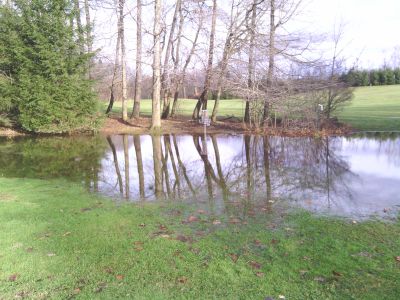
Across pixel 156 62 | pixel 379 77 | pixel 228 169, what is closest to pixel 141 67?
pixel 156 62

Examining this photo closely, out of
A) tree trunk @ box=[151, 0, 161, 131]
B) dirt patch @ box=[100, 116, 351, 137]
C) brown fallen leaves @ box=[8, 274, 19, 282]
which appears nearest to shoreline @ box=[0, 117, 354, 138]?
dirt patch @ box=[100, 116, 351, 137]

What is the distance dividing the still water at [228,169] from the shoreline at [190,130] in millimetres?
1742

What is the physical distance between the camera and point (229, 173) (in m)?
10.1

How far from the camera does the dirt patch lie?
1945 centimetres

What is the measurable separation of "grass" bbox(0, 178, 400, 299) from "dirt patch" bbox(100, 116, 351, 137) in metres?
13.3

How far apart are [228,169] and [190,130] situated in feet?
32.8

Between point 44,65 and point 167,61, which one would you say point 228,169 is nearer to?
point 44,65

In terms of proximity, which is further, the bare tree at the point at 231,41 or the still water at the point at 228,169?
the bare tree at the point at 231,41

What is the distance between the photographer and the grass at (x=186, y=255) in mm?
3861

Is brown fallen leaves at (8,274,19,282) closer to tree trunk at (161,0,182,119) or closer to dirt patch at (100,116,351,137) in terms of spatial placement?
dirt patch at (100,116,351,137)

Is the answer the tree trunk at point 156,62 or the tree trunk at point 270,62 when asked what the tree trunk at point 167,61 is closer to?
the tree trunk at point 156,62

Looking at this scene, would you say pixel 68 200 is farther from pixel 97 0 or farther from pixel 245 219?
pixel 97 0

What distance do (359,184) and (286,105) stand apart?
36.7ft

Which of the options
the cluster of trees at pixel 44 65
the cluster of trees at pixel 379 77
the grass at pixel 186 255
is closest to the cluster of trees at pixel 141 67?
the cluster of trees at pixel 44 65
